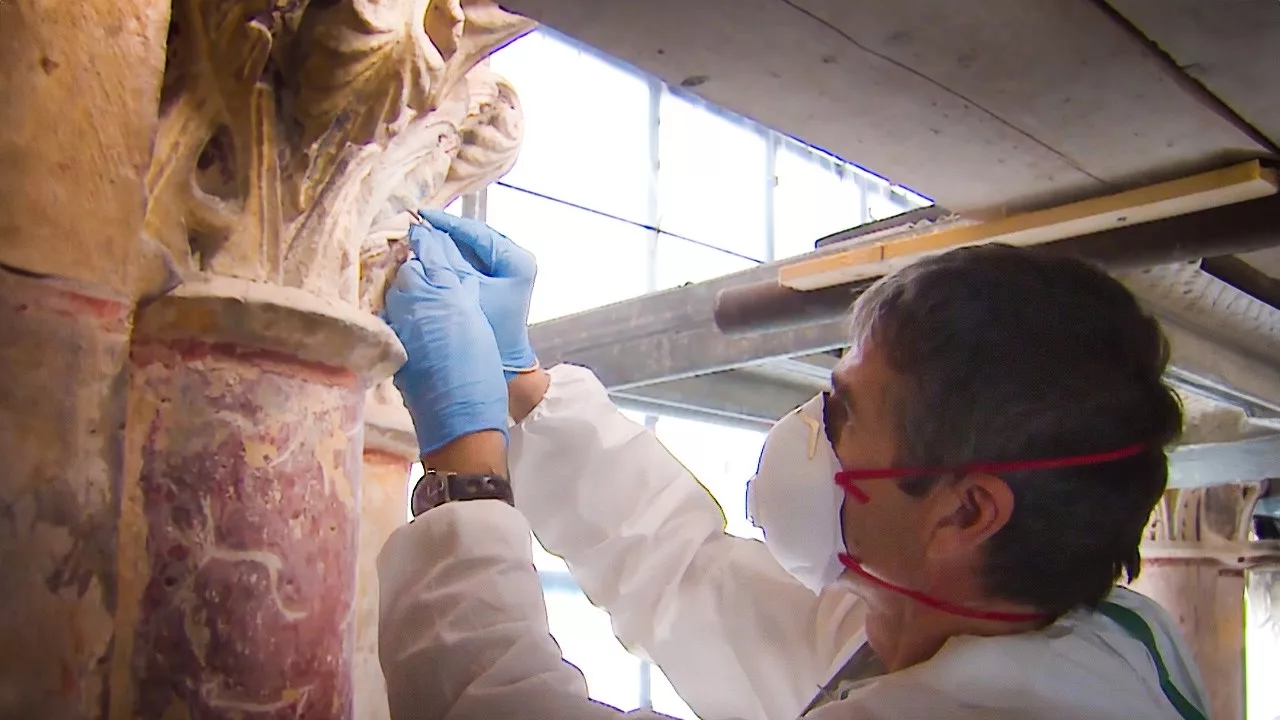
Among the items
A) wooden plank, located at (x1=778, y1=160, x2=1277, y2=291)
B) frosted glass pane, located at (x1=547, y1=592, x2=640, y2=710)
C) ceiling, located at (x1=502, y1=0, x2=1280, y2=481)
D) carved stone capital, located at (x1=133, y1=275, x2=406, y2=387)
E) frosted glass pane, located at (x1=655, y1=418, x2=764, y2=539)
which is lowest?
frosted glass pane, located at (x1=547, y1=592, x2=640, y2=710)

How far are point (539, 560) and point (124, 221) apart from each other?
4.70 m

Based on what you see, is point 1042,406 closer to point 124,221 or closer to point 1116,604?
point 1116,604

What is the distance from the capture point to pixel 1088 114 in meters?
1.16

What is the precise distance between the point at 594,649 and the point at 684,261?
7.67 ft

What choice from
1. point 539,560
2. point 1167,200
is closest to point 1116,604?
point 1167,200

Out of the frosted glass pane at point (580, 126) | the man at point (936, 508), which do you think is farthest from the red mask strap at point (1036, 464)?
the frosted glass pane at point (580, 126)

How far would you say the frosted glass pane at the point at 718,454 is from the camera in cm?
611

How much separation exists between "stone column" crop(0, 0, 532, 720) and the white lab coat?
14 centimetres

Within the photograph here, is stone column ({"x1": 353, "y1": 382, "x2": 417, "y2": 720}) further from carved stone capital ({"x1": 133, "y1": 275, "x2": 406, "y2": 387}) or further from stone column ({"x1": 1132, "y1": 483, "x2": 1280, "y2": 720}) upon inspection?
stone column ({"x1": 1132, "y1": 483, "x2": 1280, "y2": 720})

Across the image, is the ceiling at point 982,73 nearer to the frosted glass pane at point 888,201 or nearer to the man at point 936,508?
the man at point 936,508

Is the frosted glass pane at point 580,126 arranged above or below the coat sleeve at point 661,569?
above

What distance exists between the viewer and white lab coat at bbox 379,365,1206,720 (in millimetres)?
961

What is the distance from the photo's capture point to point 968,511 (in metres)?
1.04

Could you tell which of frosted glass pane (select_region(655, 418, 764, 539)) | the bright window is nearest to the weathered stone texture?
the bright window
